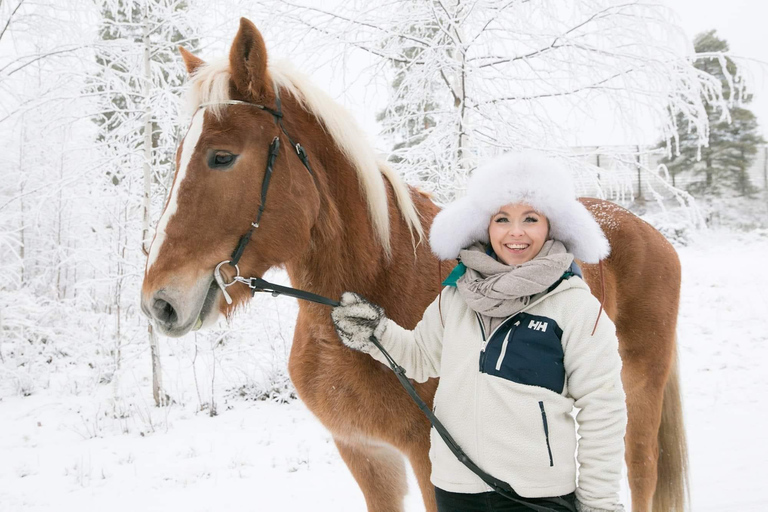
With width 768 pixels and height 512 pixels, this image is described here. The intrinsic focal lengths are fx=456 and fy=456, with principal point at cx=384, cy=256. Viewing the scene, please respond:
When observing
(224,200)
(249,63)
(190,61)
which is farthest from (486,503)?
(190,61)

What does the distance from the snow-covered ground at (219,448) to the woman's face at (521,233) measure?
6.69 feet

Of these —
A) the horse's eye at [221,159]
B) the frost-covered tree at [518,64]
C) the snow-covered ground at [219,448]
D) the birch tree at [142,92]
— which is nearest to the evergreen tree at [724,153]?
the snow-covered ground at [219,448]

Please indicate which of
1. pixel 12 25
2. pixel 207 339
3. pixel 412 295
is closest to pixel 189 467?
pixel 207 339

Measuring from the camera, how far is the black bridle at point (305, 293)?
1537 millimetres

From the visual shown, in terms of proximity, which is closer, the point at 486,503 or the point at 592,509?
the point at 592,509

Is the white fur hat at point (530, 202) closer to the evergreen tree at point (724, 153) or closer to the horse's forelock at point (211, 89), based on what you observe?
the horse's forelock at point (211, 89)

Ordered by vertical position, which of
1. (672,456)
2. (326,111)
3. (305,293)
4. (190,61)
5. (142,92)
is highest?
(142,92)

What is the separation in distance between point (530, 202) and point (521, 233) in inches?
4.6

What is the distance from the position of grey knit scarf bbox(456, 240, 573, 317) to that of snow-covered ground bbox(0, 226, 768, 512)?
194 centimetres

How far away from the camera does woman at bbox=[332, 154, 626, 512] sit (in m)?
1.48

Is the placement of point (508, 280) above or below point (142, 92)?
below

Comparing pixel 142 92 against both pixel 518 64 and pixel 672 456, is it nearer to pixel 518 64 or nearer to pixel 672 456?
pixel 518 64

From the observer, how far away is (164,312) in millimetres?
1514

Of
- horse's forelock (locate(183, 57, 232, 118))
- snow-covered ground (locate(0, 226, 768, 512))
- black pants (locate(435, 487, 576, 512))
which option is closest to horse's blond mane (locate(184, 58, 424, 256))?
horse's forelock (locate(183, 57, 232, 118))
